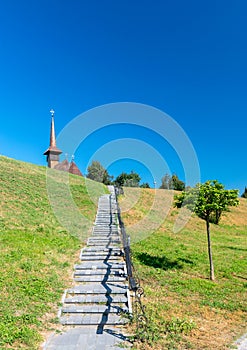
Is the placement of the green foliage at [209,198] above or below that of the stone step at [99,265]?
above

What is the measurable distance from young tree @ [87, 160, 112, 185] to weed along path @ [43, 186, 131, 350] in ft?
161

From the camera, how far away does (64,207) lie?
730 inches

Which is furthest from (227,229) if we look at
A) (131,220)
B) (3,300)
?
(3,300)

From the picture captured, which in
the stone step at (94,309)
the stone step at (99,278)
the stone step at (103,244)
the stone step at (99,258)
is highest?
the stone step at (103,244)

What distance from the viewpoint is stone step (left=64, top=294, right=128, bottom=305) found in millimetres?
7371

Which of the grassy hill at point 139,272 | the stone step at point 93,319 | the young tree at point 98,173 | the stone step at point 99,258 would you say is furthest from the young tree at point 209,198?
the young tree at point 98,173

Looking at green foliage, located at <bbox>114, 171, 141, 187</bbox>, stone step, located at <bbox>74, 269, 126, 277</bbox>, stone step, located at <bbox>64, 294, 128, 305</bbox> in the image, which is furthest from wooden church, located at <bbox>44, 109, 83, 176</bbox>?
stone step, located at <bbox>64, 294, 128, 305</bbox>

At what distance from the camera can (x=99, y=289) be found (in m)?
8.05

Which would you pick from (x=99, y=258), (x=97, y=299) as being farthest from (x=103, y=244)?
(x=97, y=299)

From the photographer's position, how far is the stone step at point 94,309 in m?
6.88

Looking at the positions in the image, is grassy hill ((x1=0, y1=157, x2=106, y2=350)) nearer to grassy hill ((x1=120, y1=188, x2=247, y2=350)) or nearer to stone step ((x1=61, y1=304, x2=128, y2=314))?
stone step ((x1=61, y1=304, x2=128, y2=314))

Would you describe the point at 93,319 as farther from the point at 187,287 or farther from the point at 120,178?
the point at 120,178

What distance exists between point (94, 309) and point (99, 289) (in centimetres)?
106

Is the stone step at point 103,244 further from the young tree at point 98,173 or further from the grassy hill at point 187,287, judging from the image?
the young tree at point 98,173
